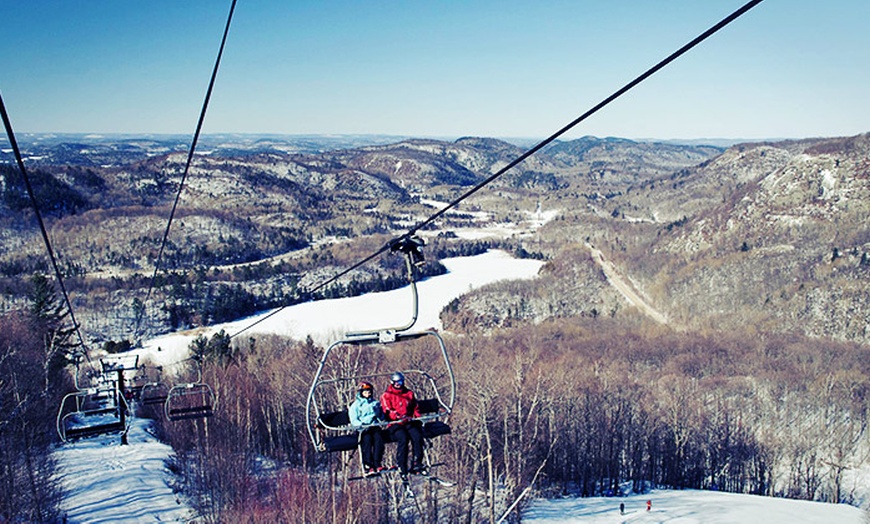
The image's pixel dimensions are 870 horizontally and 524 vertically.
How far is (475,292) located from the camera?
360 ft

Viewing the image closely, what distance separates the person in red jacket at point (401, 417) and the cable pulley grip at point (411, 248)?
225 cm

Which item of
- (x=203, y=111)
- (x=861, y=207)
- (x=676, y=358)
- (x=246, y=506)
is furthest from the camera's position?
(x=861, y=207)

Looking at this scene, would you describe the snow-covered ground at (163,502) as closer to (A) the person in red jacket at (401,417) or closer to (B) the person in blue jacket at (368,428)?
(B) the person in blue jacket at (368,428)

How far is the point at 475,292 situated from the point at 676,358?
149 ft

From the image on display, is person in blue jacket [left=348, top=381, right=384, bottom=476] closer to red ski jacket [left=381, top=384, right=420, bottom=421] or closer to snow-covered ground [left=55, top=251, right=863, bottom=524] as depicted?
red ski jacket [left=381, top=384, right=420, bottom=421]

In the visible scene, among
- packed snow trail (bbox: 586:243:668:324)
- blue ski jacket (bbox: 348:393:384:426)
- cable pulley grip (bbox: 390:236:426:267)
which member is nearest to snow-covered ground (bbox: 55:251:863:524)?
blue ski jacket (bbox: 348:393:384:426)

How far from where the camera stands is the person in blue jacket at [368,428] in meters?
10.1

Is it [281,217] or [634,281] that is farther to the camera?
[281,217]

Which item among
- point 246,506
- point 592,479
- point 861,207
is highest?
point 861,207

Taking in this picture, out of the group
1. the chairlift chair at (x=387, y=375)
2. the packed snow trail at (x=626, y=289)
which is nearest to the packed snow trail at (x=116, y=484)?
the chairlift chair at (x=387, y=375)

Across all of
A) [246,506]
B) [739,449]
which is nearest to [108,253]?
[246,506]

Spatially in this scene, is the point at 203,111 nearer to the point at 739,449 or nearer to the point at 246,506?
the point at 246,506

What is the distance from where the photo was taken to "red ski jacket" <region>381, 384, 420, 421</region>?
10289 mm

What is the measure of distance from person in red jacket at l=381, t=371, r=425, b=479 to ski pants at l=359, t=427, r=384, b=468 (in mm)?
235
